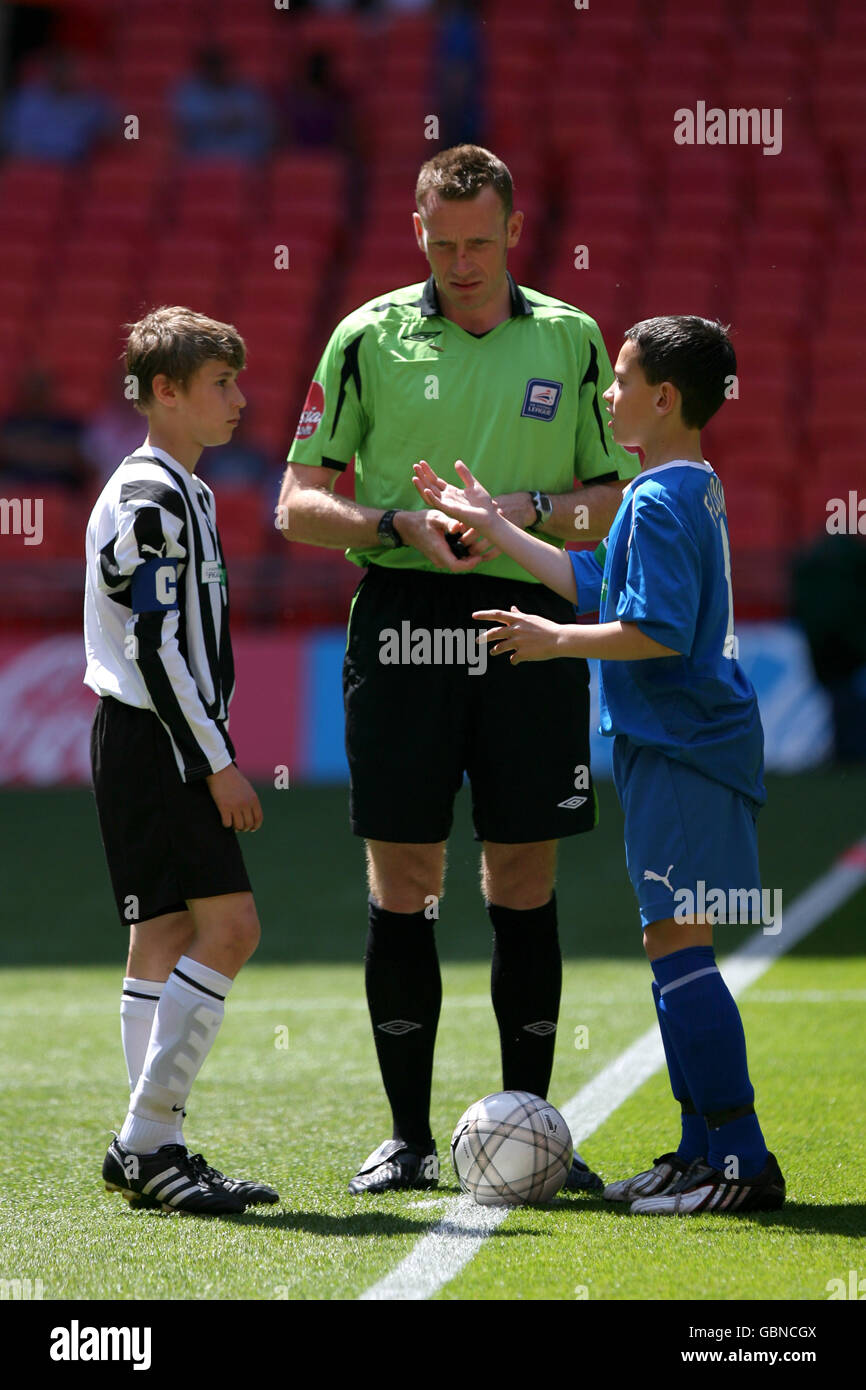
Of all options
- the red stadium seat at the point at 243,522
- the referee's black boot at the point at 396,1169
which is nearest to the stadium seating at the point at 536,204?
the red stadium seat at the point at 243,522

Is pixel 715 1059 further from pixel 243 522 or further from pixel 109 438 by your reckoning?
pixel 109 438

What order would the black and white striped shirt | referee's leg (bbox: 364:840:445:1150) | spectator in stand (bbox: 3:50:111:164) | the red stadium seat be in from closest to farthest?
the black and white striped shirt, referee's leg (bbox: 364:840:445:1150), the red stadium seat, spectator in stand (bbox: 3:50:111:164)

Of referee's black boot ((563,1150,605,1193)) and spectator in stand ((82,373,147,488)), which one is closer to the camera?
referee's black boot ((563,1150,605,1193))

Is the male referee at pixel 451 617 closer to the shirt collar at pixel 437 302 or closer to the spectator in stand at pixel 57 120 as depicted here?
the shirt collar at pixel 437 302

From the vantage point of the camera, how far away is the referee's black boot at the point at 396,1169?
143 inches

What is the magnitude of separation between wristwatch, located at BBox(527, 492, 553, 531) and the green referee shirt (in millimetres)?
87

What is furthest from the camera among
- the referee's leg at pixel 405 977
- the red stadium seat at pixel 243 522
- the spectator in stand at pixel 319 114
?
the spectator in stand at pixel 319 114

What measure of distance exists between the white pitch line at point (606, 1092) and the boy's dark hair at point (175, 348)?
5.62 feet

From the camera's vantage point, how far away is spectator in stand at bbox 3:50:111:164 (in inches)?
641

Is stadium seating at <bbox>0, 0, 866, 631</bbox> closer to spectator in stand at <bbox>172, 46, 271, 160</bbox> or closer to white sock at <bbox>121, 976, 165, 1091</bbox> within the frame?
spectator in stand at <bbox>172, 46, 271, 160</bbox>

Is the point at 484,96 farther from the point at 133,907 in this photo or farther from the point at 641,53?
the point at 133,907

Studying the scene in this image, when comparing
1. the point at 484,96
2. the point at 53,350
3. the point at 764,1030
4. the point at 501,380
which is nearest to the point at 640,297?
the point at 484,96

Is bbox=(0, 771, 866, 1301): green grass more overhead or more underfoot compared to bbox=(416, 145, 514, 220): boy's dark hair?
more underfoot

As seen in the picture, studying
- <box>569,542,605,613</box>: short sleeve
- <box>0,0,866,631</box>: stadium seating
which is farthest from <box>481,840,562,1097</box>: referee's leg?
<box>0,0,866,631</box>: stadium seating
